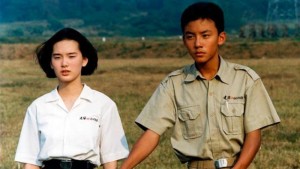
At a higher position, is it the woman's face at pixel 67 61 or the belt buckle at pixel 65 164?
the woman's face at pixel 67 61

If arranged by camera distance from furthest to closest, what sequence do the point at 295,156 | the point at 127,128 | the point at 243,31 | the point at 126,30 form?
the point at 126,30 < the point at 243,31 < the point at 127,128 < the point at 295,156

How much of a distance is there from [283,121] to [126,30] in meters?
155

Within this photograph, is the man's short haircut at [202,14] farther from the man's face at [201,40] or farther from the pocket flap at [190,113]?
the pocket flap at [190,113]

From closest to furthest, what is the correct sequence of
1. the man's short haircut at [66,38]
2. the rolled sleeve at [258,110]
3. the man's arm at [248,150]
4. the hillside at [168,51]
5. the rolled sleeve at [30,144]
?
the man's arm at [248,150] → the rolled sleeve at [258,110] → the rolled sleeve at [30,144] → the man's short haircut at [66,38] → the hillside at [168,51]

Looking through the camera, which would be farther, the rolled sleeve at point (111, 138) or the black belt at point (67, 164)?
the rolled sleeve at point (111, 138)

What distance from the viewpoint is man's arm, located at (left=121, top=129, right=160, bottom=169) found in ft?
13.5

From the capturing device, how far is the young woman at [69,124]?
165 inches

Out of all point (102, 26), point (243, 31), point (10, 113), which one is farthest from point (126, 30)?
point (10, 113)

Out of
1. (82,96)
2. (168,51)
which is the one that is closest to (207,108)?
(82,96)

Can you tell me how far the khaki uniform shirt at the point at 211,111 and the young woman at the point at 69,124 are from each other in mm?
273

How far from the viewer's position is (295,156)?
362 inches

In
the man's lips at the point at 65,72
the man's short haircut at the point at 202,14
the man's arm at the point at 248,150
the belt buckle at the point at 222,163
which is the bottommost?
the belt buckle at the point at 222,163

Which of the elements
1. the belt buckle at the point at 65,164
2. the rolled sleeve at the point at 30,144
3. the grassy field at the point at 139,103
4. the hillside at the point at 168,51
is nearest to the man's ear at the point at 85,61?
the rolled sleeve at the point at 30,144

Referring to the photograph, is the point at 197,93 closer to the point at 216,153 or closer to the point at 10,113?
the point at 216,153
